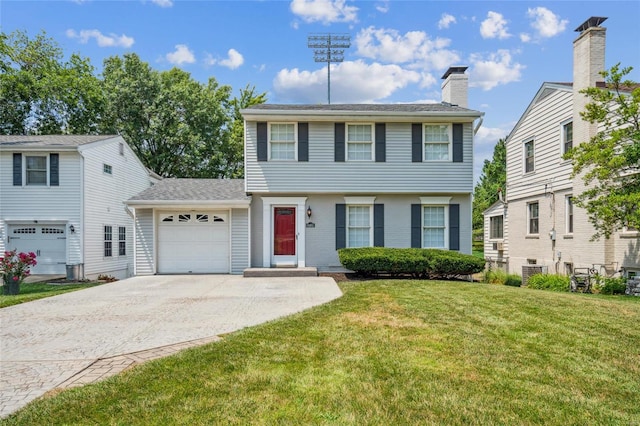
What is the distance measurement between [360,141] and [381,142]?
713 millimetres

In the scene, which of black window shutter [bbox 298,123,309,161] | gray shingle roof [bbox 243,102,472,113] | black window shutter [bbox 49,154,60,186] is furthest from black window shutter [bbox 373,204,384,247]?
black window shutter [bbox 49,154,60,186]

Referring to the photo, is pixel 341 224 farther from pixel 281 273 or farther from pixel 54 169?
pixel 54 169

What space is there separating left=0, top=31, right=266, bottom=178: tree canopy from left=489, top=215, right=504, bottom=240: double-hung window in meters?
17.2

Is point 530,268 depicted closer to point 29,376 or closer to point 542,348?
point 542,348

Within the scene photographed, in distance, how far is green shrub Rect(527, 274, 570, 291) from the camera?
11562 mm

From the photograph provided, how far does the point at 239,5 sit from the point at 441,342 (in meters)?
13.6

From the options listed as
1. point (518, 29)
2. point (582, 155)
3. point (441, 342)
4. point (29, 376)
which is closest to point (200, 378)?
point (29, 376)

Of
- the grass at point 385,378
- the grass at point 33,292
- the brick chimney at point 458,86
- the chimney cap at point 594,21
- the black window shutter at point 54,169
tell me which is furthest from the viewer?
the brick chimney at point 458,86

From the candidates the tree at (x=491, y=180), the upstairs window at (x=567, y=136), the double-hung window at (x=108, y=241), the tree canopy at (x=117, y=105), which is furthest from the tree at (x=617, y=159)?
the tree canopy at (x=117, y=105)

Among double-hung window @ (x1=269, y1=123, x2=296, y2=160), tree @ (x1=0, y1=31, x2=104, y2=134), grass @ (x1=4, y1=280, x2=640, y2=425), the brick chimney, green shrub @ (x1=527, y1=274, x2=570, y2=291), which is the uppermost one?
tree @ (x1=0, y1=31, x2=104, y2=134)

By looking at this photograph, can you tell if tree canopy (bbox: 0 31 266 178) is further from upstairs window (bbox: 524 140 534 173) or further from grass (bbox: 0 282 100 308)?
upstairs window (bbox: 524 140 534 173)

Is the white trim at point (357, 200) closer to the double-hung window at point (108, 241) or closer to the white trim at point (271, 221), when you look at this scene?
the white trim at point (271, 221)

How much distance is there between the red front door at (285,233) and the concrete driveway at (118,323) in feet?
8.12

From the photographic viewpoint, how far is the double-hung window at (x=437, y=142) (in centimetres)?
1338
